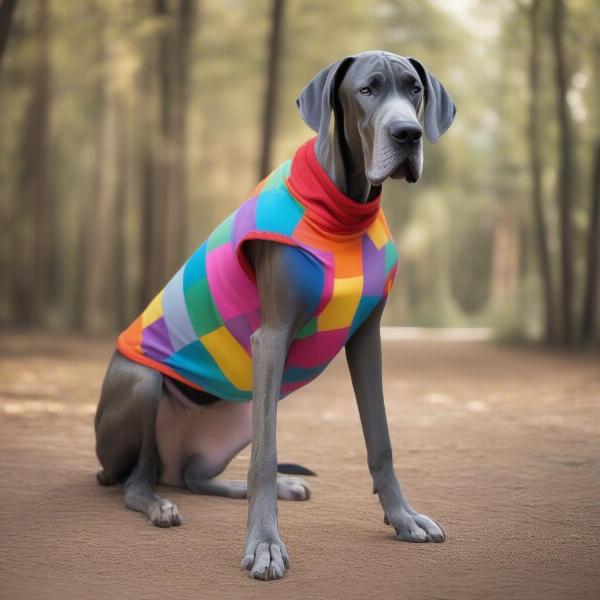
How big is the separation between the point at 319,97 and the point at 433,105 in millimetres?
468

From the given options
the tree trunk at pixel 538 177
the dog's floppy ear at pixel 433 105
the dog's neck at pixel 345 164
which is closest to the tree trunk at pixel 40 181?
the tree trunk at pixel 538 177

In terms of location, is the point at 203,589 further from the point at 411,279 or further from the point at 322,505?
the point at 411,279

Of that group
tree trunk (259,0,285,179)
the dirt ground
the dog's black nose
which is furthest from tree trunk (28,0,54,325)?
the dog's black nose

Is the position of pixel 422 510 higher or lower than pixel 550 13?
lower

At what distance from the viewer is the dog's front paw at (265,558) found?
3.27m

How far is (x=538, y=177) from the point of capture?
16328mm

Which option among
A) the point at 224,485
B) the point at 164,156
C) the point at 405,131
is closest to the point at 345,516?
the point at 224,485

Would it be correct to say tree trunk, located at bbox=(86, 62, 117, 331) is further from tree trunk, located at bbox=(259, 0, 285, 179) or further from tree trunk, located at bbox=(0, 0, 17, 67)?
tree trunk, located at bbox=(0, 0, 17, 67)

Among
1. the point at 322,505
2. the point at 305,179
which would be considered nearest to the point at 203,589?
the point at 322,505

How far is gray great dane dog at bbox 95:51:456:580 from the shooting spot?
3.43m

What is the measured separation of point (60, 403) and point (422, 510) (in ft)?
15.3

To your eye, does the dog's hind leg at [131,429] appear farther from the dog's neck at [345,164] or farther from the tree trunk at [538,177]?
the tree trunk at [538,177]

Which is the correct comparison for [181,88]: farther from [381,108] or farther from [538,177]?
[381,108]

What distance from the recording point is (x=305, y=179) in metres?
3.74
